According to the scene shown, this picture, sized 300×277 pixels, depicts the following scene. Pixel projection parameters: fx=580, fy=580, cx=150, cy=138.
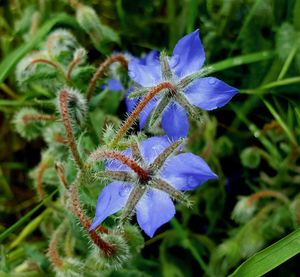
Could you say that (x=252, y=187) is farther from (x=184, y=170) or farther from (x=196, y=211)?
(x=184, y=170)

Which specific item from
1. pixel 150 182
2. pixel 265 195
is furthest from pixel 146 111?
pixel 265 195

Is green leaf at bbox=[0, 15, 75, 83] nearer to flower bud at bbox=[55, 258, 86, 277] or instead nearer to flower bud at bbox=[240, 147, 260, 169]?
flower bud at bbox=[55, 258, 86, 277]

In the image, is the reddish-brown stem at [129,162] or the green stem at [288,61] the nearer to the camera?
the reddish-brown stem at [129,162]

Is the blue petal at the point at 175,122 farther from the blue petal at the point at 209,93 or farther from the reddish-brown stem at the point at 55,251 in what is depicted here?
the reddish-brown stem at the point at 55,251

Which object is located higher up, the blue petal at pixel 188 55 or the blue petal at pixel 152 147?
the blue petal at pixel 188 55

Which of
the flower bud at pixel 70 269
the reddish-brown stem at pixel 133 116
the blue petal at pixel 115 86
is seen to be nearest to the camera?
the reddish-brown stem at pixel 133 116

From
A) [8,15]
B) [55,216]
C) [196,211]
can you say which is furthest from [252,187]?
[8,15]

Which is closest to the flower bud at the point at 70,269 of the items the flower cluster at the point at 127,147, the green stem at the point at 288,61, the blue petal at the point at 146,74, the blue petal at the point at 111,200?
the flower cluster at the point at 127,147
